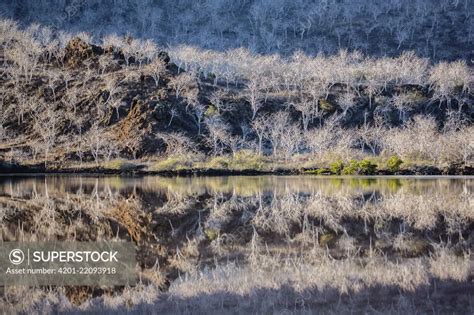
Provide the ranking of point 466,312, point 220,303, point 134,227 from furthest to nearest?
point 134,227 → point 220,303 → point 466,312

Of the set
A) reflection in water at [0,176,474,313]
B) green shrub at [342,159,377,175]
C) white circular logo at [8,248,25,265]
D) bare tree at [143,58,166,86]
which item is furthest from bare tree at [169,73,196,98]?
white circular logo at [8,248,25,265]

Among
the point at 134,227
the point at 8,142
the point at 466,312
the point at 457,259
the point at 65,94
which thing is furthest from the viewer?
the point at 65,94

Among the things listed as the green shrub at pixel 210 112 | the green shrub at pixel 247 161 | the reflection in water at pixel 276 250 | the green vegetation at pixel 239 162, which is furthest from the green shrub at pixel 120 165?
the reflection in water at pixel 276 250

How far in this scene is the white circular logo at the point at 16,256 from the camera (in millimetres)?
13503

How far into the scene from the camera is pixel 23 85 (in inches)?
4156

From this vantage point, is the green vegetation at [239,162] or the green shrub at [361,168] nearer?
the green shrub at [361,168]

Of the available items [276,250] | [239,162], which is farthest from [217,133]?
[276,250]

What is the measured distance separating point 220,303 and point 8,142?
284 feet

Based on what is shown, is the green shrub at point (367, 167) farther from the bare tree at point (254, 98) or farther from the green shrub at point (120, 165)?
the bare tree at point (254, 98)

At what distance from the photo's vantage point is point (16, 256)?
46.3 feet

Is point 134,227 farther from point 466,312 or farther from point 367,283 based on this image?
point 466,312

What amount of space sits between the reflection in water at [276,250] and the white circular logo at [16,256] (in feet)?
7.43

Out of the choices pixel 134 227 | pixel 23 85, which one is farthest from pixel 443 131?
pixel 134 227

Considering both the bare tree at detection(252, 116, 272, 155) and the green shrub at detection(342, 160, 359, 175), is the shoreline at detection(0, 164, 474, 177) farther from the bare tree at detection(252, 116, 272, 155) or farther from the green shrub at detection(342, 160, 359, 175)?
the bare tree at detection(252, 116, 272, 155)
